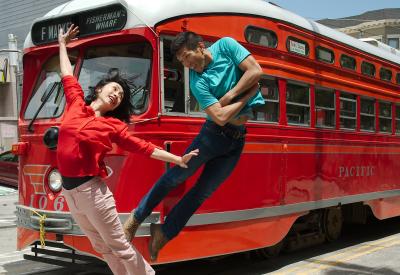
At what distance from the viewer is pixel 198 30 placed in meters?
5.18

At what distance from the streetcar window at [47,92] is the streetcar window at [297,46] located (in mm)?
2423

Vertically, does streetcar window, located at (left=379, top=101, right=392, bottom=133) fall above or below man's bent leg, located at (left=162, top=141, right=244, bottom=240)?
above

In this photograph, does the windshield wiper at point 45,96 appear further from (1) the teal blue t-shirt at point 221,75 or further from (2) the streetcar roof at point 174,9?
(1) the teal blue t-shirt at point 221,75

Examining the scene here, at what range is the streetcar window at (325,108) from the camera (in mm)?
6586

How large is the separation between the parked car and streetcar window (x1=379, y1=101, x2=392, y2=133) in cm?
1156

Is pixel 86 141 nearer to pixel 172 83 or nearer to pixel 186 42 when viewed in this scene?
pixel 186 42

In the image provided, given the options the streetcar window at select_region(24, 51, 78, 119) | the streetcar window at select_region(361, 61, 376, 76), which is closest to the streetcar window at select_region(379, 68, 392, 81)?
the streetcar window at select_region(361, 61, 376, 76)

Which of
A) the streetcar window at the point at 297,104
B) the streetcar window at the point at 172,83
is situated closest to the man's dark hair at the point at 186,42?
the streetcar window at the point at 172,83

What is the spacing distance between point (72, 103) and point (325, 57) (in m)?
4.03

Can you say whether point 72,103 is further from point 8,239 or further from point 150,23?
point 8,239

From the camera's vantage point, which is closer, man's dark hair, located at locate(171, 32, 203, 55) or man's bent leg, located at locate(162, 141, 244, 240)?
man's dark hair, located at locate(171, 32, 203, 55)

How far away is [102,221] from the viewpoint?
11.5 ft

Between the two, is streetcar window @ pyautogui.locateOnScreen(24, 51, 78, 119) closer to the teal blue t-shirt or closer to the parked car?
the teal blue t-shirt

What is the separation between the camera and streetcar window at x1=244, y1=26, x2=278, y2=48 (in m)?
5.63
